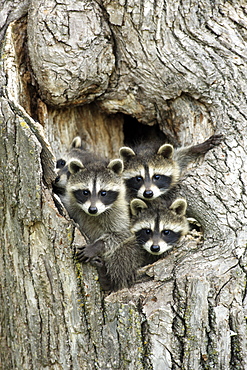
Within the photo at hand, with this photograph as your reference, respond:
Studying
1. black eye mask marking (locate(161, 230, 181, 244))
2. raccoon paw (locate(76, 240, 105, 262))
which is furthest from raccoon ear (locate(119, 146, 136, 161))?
raccoon paw (locate(76, 240, 105, 262))

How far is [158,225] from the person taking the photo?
3.91 m

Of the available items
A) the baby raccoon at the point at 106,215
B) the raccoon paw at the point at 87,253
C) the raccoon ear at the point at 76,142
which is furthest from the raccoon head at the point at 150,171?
the raccoon paw at the point at 87,253

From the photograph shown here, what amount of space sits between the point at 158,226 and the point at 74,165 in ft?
3.01

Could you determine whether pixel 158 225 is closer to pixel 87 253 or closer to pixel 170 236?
pixel 170 236

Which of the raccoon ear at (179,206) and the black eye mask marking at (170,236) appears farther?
the black eye mask marking at (170,236)

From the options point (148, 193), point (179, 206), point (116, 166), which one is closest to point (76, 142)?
point (116, 166)

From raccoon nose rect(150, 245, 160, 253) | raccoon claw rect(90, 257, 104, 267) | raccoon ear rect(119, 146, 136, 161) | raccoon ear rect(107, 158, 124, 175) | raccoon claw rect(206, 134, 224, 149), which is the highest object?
raccoon ear rect(119, 146, 136, 161)

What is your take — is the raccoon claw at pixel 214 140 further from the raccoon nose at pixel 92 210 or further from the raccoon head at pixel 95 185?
the raccoon nose at pixel 92 210

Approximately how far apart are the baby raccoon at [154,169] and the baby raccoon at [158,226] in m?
0.14

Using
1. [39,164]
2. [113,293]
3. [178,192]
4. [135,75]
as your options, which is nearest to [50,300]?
[113,293]

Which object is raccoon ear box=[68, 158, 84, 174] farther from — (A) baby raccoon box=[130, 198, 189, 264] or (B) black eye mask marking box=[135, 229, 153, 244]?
(B) black eye mask marking box=[135, 229, 153, 244]

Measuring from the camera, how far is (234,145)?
12.0 ft

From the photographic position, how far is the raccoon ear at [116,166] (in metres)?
4.05

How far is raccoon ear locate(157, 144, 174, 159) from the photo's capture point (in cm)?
418
